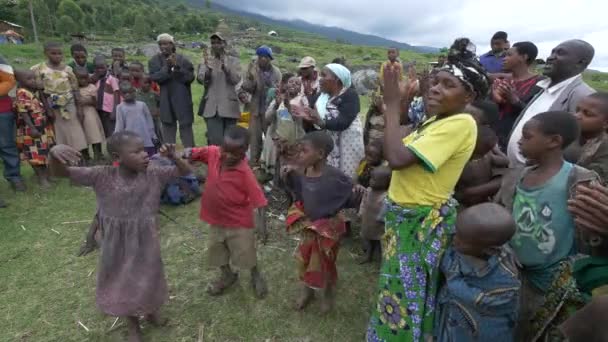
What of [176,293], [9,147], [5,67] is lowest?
[176,293]

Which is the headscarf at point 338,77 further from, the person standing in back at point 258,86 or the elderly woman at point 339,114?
the person standing in back at point 258,86

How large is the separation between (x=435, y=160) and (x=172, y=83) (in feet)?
16.7

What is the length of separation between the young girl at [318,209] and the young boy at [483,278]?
1127 millimetres

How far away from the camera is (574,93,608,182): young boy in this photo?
213 cm

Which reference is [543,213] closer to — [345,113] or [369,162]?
[369,162]

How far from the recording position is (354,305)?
330cm

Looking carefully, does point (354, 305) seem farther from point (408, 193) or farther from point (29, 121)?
point (29, 121)

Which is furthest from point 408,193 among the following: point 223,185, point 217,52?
point 217,52

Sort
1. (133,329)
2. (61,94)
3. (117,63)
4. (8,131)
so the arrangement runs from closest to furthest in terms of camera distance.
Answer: (133,329), (8,131), (61,94), (117,63)

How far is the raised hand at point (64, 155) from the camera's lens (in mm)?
2230

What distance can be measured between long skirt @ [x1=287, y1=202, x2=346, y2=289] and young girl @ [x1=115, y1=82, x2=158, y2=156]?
3392 millimetres

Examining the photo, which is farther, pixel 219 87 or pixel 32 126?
pixel 219 87

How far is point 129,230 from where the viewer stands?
2.61m

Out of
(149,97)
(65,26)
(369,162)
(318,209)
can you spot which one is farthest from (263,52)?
(65,26)
